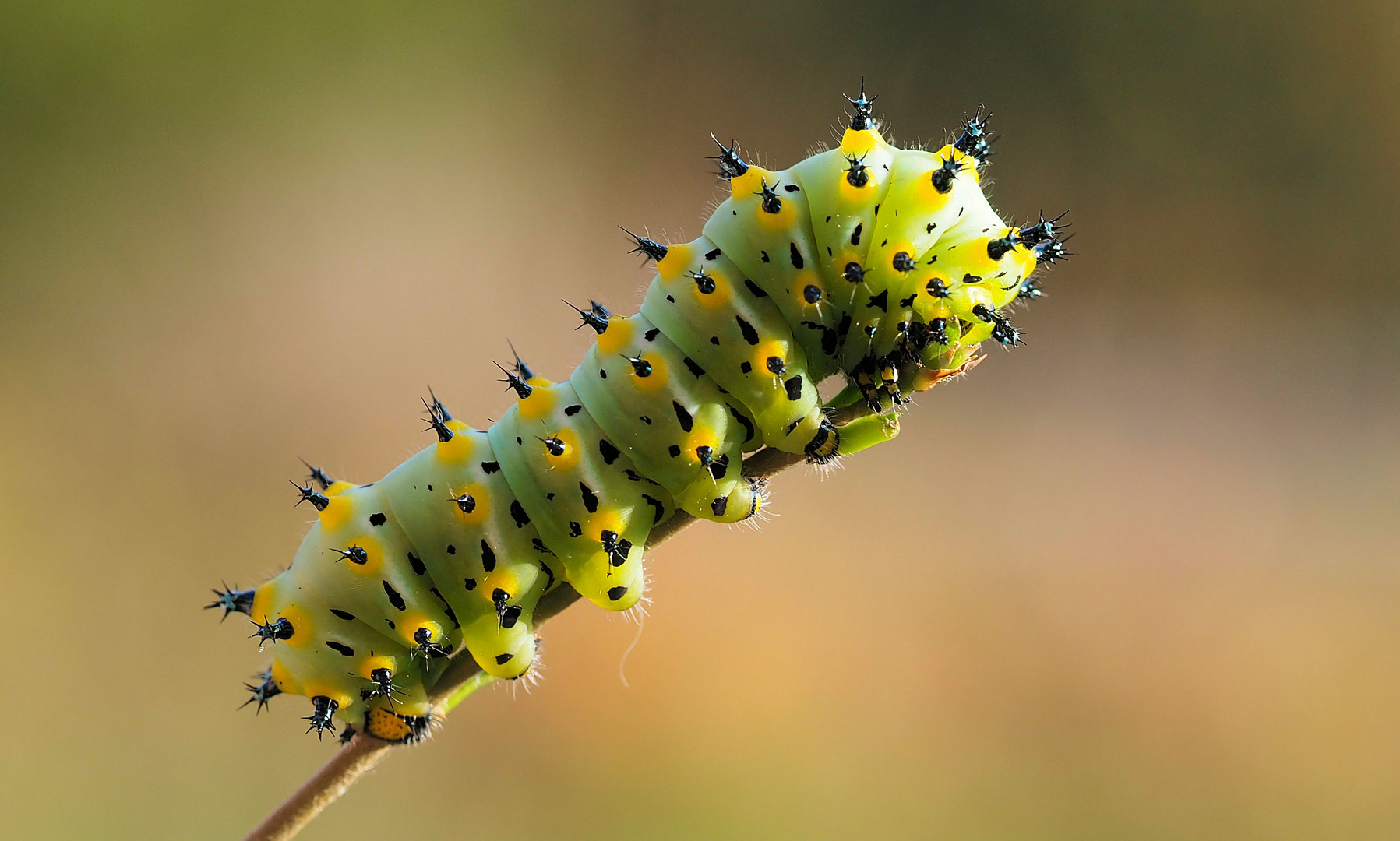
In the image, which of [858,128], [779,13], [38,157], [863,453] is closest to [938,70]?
[779,13]

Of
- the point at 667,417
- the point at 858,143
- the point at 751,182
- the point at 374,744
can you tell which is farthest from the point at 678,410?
the point at 374,744

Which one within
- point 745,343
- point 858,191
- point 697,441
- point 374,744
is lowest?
point 374,744

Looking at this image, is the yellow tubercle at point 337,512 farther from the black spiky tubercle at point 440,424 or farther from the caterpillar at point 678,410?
the black spiky tubercle at point 440,424

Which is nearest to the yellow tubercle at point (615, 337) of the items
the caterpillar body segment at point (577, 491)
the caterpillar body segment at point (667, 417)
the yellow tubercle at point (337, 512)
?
the caterpillar body segment at point (667, 417)

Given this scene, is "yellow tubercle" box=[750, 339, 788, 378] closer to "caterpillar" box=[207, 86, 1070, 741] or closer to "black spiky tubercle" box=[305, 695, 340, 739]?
"caterpillar" box=[207, 86, 1070, 741]

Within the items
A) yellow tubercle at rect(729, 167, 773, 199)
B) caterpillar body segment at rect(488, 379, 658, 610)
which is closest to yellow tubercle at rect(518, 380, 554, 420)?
caterpillar body segment at rect(488, 379, 658, 610)

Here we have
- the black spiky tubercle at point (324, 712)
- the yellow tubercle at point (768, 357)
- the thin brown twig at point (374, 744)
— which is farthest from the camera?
the black spiky tubercle at point (324, 712)

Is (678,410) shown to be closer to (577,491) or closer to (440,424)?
(577,491)
